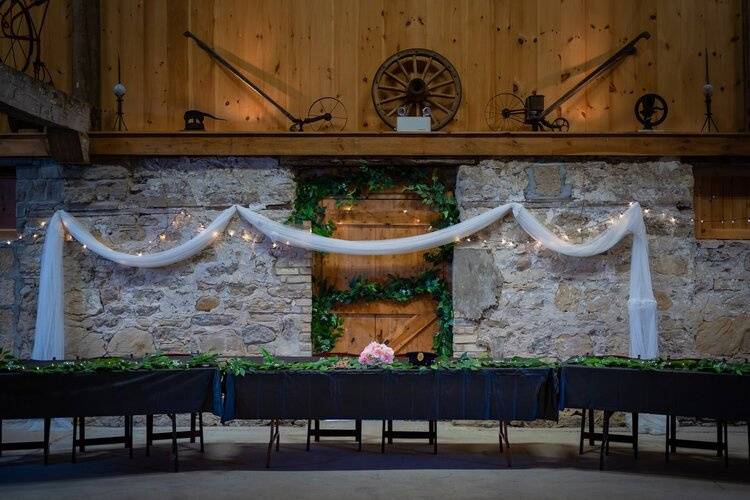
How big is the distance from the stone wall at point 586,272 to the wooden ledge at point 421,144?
0.64 feet

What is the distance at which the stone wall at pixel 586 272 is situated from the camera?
A: 324 inches

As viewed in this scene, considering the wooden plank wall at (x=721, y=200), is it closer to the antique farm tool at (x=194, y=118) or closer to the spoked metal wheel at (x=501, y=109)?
the spoked metal wheel at (x=501, y=109)

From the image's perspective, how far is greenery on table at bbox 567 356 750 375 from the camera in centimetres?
594

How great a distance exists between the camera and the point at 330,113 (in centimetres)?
874

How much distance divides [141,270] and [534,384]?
13.1 feet

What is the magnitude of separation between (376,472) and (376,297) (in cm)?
267

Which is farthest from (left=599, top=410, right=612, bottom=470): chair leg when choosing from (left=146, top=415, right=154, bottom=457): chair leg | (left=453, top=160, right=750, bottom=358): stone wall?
(left=146, top=415, right=154, bottom=457): chair leg

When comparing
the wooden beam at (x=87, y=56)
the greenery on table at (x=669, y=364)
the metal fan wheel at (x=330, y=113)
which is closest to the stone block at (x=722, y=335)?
the greenery on table at (x=669, y=364)

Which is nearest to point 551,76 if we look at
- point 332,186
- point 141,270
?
point 332,186

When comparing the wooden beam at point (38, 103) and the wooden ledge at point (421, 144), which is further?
the wooden ledge at point (421, 144)

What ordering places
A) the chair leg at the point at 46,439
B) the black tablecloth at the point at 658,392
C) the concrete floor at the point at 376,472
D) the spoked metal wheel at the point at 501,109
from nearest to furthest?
the concrete floor at the point at 376,472, the black tablecloth at the point at 658,392, the chair leg at the point at 46,439, the spoked metal wheel at the point at 501,109

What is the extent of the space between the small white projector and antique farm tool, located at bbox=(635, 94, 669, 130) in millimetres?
2056

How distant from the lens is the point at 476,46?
8766 millimetres

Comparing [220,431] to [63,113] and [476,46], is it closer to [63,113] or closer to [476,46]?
[63,113]
